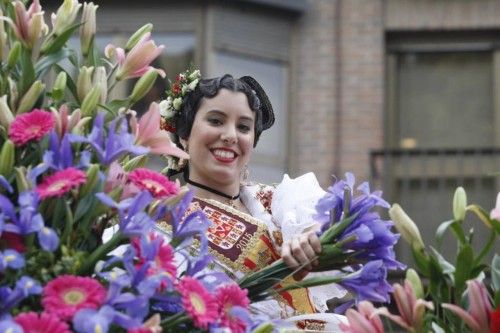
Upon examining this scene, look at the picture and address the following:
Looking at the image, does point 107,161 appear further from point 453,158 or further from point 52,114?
point 453,158

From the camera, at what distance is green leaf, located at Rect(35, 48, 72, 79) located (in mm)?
4715

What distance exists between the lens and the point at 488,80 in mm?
14875

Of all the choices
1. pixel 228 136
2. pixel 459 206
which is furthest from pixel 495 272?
pixel 228 136

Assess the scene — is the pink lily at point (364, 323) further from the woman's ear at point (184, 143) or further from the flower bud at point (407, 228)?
the woman's ear at point (184, 143)

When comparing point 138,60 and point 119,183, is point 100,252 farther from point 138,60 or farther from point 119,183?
point 138,60

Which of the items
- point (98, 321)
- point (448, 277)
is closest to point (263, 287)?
point (448, 277)

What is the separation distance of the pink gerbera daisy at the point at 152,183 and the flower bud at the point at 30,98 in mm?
333

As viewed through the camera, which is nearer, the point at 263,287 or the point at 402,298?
the point at 402,298

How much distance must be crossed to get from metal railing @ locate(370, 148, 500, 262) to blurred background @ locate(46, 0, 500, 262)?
1 centimetres

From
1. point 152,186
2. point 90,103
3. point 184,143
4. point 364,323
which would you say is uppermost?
point 90,103

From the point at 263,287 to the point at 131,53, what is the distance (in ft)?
2.55

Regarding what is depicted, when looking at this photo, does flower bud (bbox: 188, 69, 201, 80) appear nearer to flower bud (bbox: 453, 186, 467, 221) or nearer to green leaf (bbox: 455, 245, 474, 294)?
flower bud (bbox: 453, 186, 467, 221)

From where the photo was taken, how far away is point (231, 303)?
4.43 m

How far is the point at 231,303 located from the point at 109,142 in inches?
21.3
